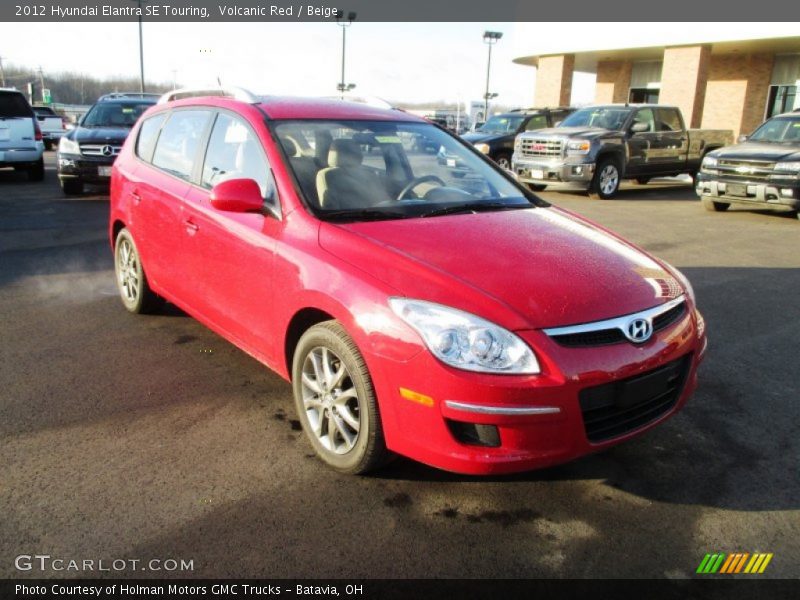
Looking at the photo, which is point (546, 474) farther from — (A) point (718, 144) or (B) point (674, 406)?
(A) point (718, 144)

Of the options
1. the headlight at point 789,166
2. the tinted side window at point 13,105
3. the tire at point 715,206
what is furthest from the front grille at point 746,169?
the tinted side window at point 13,105

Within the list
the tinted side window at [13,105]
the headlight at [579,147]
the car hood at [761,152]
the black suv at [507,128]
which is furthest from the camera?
the black suv at [507,128]

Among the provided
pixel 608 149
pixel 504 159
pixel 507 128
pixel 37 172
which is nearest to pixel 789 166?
pixel 608 149

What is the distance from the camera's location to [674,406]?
3271 mm

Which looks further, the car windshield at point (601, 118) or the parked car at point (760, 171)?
the car windshield at point (601, 118)

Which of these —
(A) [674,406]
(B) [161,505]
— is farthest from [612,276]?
(B) [161,505]

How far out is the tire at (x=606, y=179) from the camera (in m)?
14.2

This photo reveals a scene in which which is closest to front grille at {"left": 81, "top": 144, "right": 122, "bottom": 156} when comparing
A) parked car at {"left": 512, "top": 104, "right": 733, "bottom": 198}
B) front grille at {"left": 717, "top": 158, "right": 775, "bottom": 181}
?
parked car at {"left": 512, "top": 104, "right": 733, "bottom": 198}

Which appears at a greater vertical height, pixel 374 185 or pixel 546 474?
pixel 374 185

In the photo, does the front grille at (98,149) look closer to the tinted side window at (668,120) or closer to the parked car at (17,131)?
the parked car at (17,131)

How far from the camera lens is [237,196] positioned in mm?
3553

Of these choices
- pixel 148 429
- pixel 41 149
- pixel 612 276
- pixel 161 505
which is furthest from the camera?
pixel 41 149

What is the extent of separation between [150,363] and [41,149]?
12835 millimetres

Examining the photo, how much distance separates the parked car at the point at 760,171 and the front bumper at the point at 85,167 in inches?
420
